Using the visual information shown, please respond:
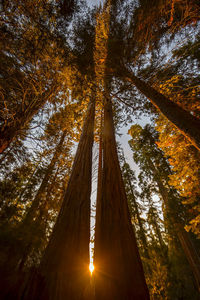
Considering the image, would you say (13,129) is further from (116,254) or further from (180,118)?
(180,118)

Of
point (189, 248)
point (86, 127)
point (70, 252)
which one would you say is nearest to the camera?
point (70, 252)

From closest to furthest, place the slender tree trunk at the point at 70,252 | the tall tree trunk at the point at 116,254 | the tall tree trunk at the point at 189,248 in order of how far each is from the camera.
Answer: the slender tree trunk at the point at 70,252, the tall tree trunk at the point at 116,254, the tall tree trunk at the point at 189,248

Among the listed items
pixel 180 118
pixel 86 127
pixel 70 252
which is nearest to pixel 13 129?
pixel 86 127

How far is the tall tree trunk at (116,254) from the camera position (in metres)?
0.83

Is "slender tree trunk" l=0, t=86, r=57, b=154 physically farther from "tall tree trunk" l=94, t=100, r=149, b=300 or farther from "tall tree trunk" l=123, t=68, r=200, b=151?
"tall tree trunk" l=123, t=68, r=200, b=151

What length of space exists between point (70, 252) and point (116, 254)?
0.40 meters

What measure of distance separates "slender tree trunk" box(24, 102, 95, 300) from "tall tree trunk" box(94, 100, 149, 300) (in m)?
0.13

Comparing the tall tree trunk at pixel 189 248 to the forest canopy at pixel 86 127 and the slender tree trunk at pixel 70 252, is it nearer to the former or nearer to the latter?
the forest canopy at pixel 86 127

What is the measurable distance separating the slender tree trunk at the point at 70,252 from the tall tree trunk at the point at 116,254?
129 mm

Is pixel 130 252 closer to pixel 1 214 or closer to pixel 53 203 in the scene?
pixel 1 214

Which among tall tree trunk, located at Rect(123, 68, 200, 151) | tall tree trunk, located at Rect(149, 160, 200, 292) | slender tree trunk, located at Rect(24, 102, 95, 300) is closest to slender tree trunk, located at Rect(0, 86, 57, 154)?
slender tree trunk, located at Rect(24, 102, 95, 300)

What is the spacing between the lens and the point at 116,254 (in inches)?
39.3

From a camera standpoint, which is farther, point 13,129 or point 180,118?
point 13,129

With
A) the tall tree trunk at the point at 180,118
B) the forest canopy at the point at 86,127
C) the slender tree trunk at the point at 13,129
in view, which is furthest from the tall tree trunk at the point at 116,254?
the slender tree trunk at the point at 13,129
